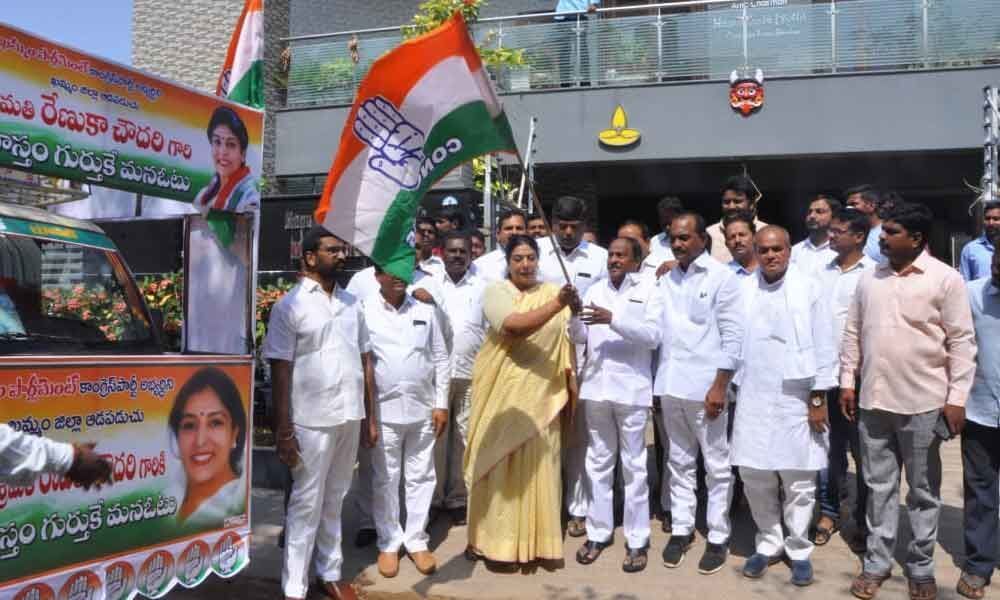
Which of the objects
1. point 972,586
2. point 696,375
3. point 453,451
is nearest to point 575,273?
point 696,375

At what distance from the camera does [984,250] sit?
643cm

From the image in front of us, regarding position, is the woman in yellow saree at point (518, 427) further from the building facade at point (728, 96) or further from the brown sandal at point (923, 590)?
the building facade at point (728, 96)

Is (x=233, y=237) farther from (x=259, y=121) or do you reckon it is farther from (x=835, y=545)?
(x=835, y=545)

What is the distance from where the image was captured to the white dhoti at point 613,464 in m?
5.21

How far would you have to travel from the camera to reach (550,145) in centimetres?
1239

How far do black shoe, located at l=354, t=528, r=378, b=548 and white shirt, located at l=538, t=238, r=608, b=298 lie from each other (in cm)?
203

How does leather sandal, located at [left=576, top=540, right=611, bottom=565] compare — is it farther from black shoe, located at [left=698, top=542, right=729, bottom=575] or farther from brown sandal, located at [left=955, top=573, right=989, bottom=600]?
brown sandal, located at [left=955, top=573, right=989, bottom=600]

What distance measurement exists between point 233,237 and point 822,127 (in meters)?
9.35

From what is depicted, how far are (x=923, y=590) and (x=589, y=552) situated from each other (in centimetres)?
184

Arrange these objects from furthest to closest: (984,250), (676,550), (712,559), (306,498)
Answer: (984,250)
(676,550)
(712,559)
(306,498)

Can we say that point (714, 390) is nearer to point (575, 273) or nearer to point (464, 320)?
point (575, 273)

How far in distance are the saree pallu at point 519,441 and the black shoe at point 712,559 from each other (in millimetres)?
835

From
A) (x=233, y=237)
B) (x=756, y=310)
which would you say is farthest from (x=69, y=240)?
(x=756, y=310)

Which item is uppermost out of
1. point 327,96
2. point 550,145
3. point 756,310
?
point 327,96
